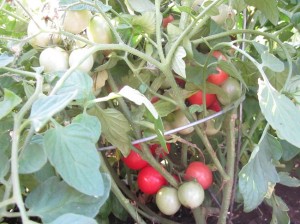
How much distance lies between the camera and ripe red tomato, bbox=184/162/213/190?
777 millimetres

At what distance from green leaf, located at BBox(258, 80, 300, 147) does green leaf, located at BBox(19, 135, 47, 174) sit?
261 mm

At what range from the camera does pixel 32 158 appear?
1.54 feet

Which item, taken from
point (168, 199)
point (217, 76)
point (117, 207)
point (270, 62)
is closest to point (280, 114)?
point (270, 62)

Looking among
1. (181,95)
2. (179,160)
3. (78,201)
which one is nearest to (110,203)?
(179,160)

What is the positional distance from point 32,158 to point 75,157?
62 millimetres

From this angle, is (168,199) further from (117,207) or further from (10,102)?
(10,102)

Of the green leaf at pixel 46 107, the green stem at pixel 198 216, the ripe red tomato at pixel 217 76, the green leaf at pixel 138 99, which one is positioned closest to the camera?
the green leaf at pixel 46 107

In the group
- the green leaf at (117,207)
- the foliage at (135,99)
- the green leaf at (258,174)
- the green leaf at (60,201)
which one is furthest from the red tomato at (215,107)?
the green leaf at (60,201)

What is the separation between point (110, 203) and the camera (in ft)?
2.85

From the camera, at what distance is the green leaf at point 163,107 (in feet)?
2.24

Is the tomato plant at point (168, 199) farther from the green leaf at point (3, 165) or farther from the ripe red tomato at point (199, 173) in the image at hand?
the green leaf at point (3, 165)

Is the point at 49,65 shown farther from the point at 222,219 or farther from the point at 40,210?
the point at 222,219

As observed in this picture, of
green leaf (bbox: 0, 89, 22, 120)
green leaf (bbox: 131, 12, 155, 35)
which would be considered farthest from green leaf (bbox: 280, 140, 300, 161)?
green leaf (bbox: 0, 89, 22, 120)

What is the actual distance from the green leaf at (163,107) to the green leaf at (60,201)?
0.69 feet
